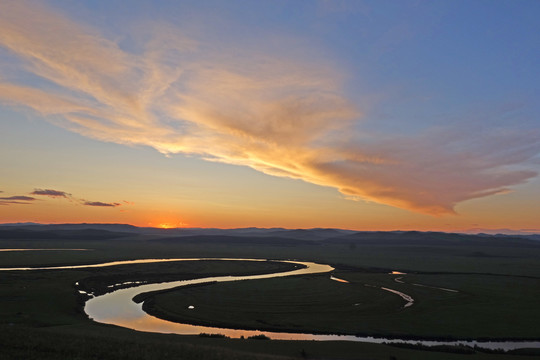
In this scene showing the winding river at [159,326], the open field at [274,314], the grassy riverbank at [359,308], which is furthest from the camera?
the grassy riverbank at [359,308]

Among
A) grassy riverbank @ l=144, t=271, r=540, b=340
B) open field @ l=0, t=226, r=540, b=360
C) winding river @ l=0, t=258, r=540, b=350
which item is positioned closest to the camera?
open field @ l=0, t=226, r=540, b=360

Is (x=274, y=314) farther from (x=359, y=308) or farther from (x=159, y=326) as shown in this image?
(x=159, y=326)

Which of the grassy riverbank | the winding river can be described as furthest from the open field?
the winding river

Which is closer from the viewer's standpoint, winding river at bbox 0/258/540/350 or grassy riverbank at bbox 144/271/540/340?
winding river at bbox 0/258/540/350

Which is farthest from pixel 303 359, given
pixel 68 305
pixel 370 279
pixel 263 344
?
pixel 370 279

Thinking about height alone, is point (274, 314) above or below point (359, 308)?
below

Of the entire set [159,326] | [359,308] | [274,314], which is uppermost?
[359,308]

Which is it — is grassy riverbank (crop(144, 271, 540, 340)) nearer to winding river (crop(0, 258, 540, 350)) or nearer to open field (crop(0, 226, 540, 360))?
open field (crop(0, 226, 540, 360))

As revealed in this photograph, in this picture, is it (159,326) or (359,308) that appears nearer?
(159,326)

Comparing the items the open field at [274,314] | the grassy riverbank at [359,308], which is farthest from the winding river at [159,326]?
the open field at [274,314]

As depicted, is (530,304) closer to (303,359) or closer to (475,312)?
(475,312)

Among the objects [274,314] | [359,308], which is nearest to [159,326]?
[274,314]

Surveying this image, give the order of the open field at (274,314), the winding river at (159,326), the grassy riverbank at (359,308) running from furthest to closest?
the grassy riverbank at (359,308) → the winding river at (159,326) → the open field at (274,314)

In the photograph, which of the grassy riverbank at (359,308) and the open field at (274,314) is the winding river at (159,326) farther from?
the open field at (274,314)
